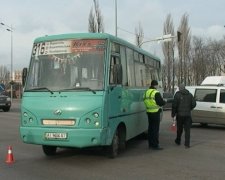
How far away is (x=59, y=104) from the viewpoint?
9.88 meters

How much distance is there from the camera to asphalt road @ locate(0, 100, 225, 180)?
8.81 metres

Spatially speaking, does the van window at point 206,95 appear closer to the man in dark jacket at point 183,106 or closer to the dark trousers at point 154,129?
the man in dark jacket at point 183,106

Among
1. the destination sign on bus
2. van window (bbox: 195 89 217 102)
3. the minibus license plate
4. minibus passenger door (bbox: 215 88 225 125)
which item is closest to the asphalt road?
the minibus license plate

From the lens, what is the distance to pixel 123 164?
1008 centimetres

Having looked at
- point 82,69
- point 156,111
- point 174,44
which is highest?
point 174,44

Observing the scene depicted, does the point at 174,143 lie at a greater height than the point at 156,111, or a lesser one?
lesser

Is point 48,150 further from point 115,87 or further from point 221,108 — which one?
point 221,108

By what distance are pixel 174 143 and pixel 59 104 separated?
17.3 ft

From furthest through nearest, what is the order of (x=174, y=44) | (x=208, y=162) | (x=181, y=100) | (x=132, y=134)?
(x=174, y=44) → (x=181, y=100) → (x=132, y=134) → (x=208, y=162)

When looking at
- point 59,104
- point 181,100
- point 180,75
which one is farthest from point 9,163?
point 180,75

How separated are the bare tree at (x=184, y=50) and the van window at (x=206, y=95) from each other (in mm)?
40054

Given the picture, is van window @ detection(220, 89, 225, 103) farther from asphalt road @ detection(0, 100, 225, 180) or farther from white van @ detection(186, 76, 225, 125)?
asphalt road @ detection(0, 100, 225, 180)

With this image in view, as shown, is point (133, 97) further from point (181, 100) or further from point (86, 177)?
point (86, 177)

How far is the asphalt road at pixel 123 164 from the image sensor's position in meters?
8.81
